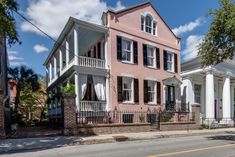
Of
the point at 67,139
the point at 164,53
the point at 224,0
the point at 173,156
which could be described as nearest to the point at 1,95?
the point at 67,139

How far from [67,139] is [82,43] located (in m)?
12.1

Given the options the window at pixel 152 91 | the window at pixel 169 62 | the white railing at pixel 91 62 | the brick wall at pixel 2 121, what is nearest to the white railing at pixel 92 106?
the white railing at pixel 91 62

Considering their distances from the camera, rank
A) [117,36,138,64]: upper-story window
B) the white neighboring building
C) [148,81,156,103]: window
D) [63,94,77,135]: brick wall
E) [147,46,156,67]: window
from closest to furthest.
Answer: [63,94,77,135]: brick wall < [117,36,138,64]: upper-story window < [148,81,156,103]: window < [147,46,156,67]: window < the white neighboring building

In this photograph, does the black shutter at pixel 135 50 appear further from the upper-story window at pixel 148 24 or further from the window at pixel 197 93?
the window at pixel 197 93

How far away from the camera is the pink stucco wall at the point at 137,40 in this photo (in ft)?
80.9

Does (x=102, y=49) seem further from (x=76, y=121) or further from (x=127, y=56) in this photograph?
(x=76, y=121)

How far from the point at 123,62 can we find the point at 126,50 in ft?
3.86

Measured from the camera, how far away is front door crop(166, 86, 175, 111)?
29047mm

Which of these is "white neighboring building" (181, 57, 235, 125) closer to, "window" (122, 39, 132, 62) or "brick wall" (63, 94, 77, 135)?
"window" (122, 39, 132, 62)

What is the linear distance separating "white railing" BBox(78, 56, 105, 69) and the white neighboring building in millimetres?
11159

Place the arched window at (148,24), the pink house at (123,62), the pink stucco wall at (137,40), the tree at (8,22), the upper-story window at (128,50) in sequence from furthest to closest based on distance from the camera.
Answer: the arched window at (148,24)
the upper-story window at (128,50)
the pink stucco wall at (137,40)
the pink house at (123,62)
the tree at (8,22)

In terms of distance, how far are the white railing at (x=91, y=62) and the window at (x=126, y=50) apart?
2147 mm

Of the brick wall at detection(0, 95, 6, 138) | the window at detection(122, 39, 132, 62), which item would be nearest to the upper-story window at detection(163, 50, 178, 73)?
the window at detection(122, 39, 132, 62)

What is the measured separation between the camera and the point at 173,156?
35.9ft
